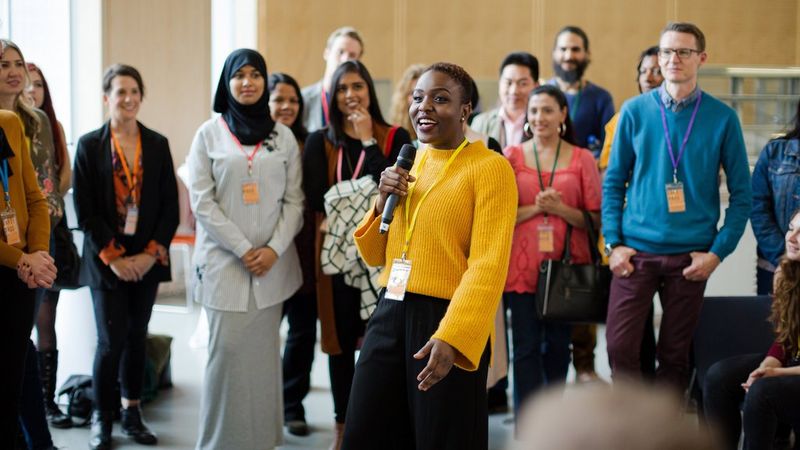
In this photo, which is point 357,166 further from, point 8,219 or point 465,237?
point 465,237

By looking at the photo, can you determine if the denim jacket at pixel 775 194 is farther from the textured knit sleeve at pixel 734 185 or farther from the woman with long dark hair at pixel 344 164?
the woman with long dark hair at pixel 344 164

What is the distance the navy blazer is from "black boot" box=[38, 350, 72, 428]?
22.9 inches

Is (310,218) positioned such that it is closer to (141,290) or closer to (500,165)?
(141,290)

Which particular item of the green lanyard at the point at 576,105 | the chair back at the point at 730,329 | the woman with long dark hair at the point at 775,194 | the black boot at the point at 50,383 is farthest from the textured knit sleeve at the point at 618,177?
the black boot at the point at 50,383

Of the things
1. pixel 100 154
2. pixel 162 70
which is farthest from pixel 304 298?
pixel 162 70

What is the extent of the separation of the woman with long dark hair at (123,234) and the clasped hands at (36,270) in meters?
0.84

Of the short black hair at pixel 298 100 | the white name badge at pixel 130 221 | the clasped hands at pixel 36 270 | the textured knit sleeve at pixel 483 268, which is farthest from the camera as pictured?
the short black hair at pixel 298 100

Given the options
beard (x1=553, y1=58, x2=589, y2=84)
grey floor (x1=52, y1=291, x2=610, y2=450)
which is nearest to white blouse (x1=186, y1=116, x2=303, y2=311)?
grey floor (x1=52, y1=291, x2=610, y2=450)

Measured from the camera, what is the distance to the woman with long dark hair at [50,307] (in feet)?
15.0

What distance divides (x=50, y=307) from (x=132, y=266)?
78 cm

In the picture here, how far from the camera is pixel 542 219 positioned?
451 cm

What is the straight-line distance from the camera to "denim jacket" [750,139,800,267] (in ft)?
14.3

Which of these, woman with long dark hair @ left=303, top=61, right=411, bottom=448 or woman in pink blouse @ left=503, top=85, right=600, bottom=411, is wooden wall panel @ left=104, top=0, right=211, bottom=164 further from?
woman in pink blouse @ left=503, top=85, right=600, bottom=411

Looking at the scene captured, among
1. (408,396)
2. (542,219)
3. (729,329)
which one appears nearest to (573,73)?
(542,219)
